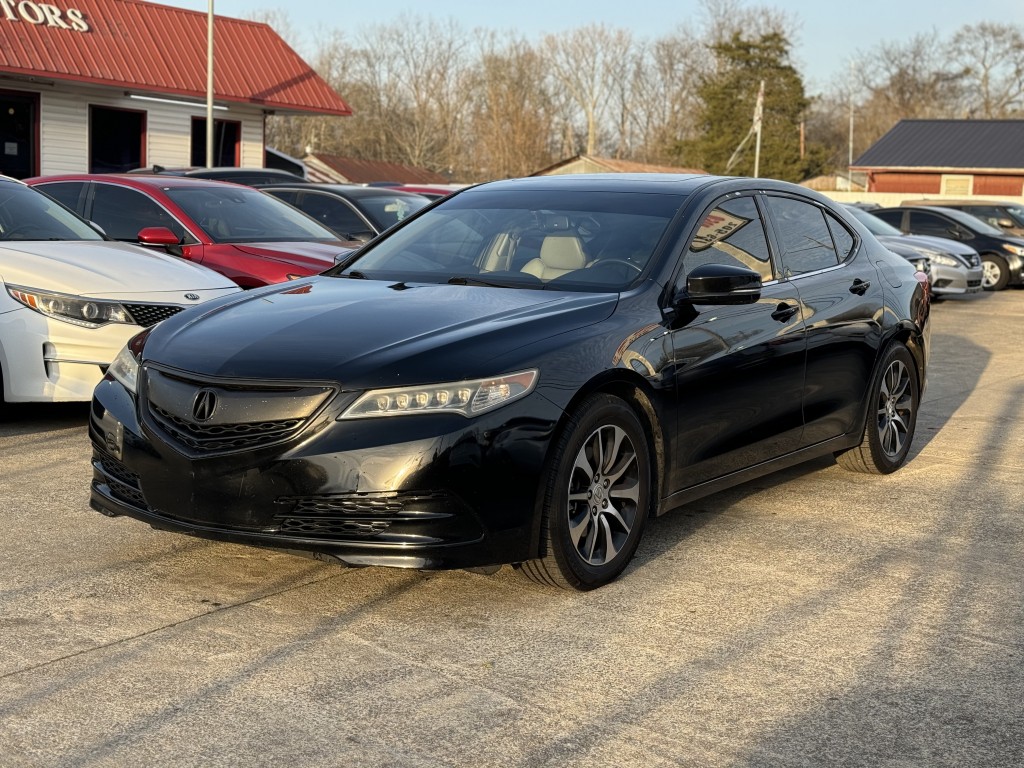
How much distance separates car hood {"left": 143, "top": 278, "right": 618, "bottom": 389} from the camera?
14.9 feet

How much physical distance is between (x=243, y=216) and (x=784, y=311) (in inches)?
234

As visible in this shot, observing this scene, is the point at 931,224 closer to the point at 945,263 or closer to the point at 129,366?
the point at 945,263

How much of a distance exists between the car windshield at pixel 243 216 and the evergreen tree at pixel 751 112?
62.5 meters

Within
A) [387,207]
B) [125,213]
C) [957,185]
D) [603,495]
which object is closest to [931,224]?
[387,207]

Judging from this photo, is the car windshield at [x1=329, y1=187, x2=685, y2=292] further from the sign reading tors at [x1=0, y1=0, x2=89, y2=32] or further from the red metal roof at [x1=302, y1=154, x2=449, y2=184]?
the red metal roof at [x1=302, y1=154, x2=449, y2=184]

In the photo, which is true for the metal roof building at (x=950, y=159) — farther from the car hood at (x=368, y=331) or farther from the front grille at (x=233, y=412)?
the front grille at (x=233, y=412)

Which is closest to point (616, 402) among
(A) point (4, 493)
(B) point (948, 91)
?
(A) point (4, 493)

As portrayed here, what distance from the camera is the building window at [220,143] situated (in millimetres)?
29203

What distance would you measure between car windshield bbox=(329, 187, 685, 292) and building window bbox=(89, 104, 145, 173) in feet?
73.8

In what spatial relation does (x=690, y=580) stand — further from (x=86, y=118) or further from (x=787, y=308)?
(x=86, y=118)

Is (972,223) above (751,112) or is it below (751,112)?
below

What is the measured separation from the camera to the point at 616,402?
4938mm

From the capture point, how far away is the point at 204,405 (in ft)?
15.1

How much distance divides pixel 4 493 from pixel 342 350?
8.12ft
